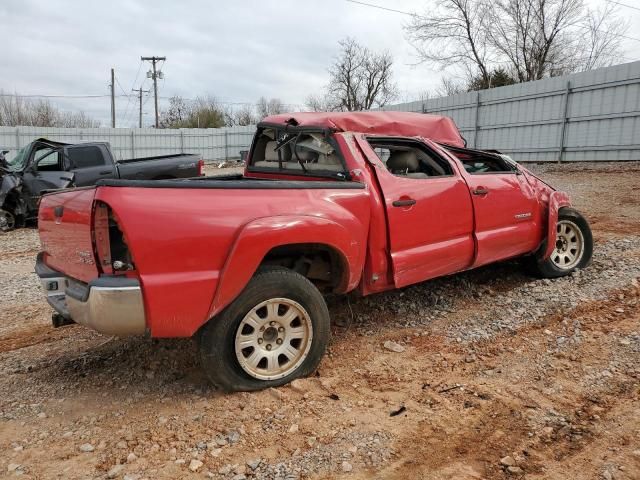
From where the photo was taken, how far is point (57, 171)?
1077 cm

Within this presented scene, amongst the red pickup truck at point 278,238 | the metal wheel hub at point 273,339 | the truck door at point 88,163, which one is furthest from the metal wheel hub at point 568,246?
the truck door at point 88,163

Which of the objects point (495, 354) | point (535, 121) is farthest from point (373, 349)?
point (535, 121)

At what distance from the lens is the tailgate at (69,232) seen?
287 centimetres

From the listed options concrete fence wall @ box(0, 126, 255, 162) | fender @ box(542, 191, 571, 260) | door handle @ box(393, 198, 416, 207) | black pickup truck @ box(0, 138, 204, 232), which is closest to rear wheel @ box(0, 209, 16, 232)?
black pickup truck @ box(0, 138, 204, 232)

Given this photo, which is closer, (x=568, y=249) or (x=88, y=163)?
(x=568, y=249)

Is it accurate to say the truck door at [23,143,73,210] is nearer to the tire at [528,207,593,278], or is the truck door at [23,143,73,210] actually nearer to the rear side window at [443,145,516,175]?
the rear side window at [443,145,516,175]

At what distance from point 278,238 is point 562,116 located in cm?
1503

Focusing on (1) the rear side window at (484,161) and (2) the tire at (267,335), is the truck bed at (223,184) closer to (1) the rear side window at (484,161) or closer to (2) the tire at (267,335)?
(2) the tire at (267,335)

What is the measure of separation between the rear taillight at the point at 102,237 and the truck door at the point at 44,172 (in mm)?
8615

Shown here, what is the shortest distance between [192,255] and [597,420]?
2472 mm

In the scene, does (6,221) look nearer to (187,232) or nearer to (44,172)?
(44,172)

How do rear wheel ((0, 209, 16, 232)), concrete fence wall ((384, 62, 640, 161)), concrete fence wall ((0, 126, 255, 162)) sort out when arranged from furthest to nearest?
concrete fence wall ((0, 126, 255, 162)), concrete fence wall ((384, 62, 640, 161)), rear wheel ((0, 209, 16, 232))

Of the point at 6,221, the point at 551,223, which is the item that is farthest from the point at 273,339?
the point at 6,221

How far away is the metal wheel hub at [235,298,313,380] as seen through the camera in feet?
10.2
